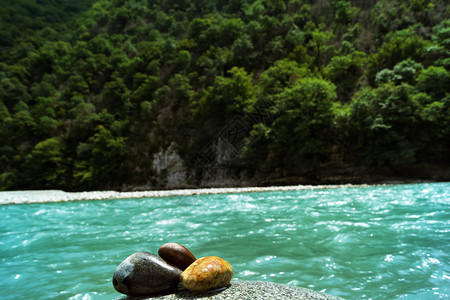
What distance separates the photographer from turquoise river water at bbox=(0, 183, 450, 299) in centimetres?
294

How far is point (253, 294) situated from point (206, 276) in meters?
0.46

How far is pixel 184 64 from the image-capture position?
4759 centimetres

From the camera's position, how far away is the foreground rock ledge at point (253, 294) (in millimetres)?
2137

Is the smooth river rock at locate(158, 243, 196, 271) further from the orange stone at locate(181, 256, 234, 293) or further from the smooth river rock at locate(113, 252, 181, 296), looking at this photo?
the orange stone at locate(181, 256, 234, 293)

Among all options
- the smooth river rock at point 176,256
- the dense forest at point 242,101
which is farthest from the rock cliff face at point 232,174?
the smooth river rock at point 176,256

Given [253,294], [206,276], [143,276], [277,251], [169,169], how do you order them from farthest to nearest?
1. [169,169]
2. [277,251]
3. [143,276]
4. [206,276]
5. [253,294]

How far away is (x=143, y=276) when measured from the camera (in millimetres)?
2408

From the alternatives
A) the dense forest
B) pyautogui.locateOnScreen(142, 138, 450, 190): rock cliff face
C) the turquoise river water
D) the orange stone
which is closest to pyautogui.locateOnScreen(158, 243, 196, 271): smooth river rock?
the orange stone

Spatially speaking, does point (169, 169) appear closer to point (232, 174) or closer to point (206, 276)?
point (232, 174)

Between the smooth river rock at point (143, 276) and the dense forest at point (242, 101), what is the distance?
24960 mm

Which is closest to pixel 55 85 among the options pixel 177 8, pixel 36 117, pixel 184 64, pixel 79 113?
pixel 36 117

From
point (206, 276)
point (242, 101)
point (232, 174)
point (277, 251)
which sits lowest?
point (232, 174)

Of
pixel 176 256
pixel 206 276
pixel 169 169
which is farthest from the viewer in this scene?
pixel 169 169

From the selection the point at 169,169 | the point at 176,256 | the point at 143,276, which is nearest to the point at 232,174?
the point at 169,169
